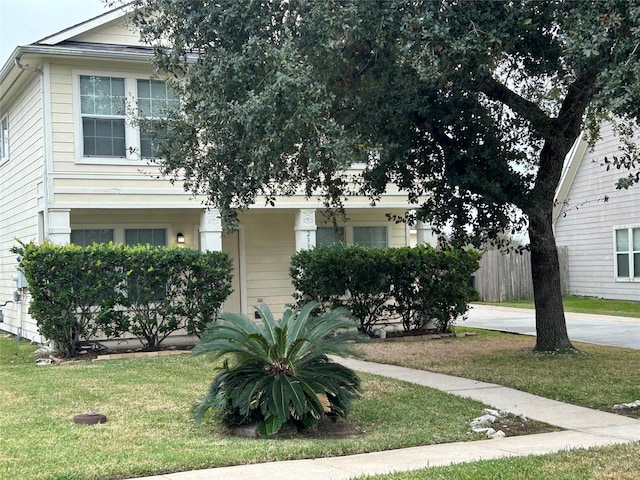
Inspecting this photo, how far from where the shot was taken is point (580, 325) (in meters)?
17.2

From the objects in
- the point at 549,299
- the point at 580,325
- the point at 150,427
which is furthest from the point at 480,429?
the point at 580,325

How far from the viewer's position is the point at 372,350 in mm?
13828

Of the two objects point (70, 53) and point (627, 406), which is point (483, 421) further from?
point (70, 53)

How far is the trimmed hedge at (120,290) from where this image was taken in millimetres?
13008

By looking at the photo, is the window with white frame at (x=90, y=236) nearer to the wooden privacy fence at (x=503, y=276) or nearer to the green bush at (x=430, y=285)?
the green bush at (x=430, y=285)

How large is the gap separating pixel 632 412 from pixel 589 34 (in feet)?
13.5

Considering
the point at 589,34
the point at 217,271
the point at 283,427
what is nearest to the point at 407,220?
the point at 217,271

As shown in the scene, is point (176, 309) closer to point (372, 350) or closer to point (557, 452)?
point (372, 350)

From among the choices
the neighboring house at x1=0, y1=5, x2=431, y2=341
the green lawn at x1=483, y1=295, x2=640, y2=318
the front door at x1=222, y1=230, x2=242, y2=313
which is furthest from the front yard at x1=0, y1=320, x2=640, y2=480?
the green lawn at x1=483, y1=295, x2=640, y2=318

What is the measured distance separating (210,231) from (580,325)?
8.63 meters

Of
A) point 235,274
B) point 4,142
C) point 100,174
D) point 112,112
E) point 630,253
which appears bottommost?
point 235,274

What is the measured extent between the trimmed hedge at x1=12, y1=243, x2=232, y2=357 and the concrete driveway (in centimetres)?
637

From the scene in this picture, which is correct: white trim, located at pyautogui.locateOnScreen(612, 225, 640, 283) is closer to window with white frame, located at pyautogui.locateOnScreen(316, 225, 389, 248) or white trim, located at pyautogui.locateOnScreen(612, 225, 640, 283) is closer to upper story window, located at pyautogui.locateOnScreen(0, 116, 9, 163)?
window with white frame, located at pyautogui.locateOnScreen(316, 225, 389, 248)

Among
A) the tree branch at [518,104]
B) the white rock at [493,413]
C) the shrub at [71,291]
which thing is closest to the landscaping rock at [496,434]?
the white rock at [493,413]
